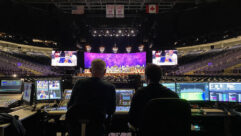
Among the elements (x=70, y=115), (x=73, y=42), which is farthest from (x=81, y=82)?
(x=73, y=42)

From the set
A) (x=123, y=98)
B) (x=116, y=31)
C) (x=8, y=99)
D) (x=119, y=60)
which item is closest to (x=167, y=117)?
(x=123, y=98)

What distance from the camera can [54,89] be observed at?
104 inches

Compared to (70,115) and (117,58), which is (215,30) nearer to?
(70,115)

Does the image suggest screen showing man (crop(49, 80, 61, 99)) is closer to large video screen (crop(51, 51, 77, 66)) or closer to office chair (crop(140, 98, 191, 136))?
office chair (crop(140, 98, 191, 136))

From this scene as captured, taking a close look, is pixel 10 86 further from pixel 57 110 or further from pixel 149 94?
pixel 149 94

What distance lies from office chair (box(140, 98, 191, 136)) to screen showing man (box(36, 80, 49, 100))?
2.08 m

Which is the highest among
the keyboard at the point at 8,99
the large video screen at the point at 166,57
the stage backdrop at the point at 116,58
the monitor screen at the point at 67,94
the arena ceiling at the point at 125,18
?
the arena ceiling at the point at 125,18

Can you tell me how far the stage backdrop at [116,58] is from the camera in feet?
41.5

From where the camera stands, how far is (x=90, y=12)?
733 cm

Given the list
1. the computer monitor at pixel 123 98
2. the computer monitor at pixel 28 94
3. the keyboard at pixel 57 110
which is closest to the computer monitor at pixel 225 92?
the computer monitor at pixel 123 98

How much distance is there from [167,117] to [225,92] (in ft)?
6.15

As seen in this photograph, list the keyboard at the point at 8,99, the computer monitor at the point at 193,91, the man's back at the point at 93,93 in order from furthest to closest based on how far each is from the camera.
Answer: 1. the computer monitor at the point at 193,91
2. the keyboard at the point at 8,99
3. the man's back at the point at 93,93

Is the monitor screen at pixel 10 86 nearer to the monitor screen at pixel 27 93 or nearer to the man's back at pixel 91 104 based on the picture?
the monitor screen at pixel 27 93

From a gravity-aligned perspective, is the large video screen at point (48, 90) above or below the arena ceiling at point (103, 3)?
below
